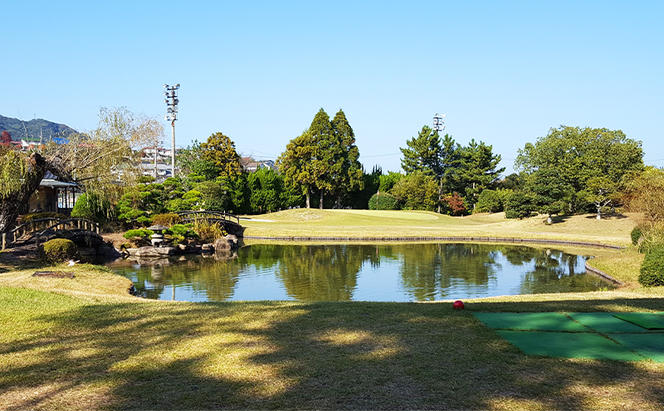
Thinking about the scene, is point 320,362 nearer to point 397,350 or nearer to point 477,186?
point 397,350

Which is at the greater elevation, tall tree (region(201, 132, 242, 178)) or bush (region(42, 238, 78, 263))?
tall tree (region(201, 132, 242, 178))

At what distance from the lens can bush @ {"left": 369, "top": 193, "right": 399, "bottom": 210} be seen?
44.6 metres

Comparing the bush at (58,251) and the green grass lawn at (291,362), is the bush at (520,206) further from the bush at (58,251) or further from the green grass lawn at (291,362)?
the green grass lawn at (291,362)

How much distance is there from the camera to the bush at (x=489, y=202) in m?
45.2

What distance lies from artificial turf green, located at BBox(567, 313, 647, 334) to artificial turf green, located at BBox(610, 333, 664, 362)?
A: 21 centimetres

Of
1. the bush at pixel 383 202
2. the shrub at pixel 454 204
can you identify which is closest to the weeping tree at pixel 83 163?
the bush at pixel 383 202

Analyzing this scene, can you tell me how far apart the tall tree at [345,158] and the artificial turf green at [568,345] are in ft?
125

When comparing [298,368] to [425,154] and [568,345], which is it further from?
[425,154]

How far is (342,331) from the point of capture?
589 centimetres

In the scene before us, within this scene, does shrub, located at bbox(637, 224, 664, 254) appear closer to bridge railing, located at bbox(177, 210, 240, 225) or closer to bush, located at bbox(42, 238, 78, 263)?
bush, located at bbox(42, 238, 78, 263)

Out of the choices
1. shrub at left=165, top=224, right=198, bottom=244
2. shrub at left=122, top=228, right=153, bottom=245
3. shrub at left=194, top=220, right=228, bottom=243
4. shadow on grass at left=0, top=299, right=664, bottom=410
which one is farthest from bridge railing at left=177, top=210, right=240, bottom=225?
shadow on grass at left=0, top=299, right=664, bottom=410

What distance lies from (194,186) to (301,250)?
16.1m

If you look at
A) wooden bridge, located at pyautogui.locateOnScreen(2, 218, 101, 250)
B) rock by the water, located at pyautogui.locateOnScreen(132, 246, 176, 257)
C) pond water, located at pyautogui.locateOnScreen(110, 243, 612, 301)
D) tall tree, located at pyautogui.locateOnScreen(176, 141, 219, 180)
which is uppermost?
tall tree, located at pyautogui.locateOnScreen(176, 141, 219, 180)

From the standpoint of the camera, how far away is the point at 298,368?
4.57 m
